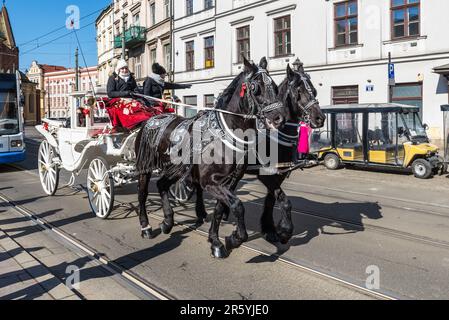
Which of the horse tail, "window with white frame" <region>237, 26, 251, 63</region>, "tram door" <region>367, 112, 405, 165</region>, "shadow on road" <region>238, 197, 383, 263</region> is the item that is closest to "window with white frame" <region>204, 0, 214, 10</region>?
"window with white frame" <region>237, 26, 251, 63</region>

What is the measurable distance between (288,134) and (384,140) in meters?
10.2

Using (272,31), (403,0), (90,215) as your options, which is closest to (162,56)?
(272,31)

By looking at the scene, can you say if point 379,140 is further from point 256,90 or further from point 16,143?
point 16,143

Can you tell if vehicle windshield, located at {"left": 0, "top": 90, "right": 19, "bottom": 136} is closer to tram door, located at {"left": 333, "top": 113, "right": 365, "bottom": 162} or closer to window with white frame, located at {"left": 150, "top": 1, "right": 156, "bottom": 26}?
tram door, located at {"left": 333, "top": 113, "right": 365, "bottom": 162}

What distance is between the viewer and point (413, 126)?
49.3 feet

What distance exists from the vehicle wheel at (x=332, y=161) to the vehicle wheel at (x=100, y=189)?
34.4ft

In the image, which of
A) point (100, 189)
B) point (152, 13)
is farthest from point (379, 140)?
point (152, 13)

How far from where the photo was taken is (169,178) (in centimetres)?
668

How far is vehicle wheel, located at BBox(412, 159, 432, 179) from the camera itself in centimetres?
1361

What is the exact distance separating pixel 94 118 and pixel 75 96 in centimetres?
63

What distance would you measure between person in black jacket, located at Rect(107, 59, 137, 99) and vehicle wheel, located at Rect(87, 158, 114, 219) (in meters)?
1.28

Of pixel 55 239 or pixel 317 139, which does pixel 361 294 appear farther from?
pixel 317 139

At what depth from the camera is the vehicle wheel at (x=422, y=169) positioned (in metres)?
13.6

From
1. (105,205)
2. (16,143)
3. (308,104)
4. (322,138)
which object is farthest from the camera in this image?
(322,138)
